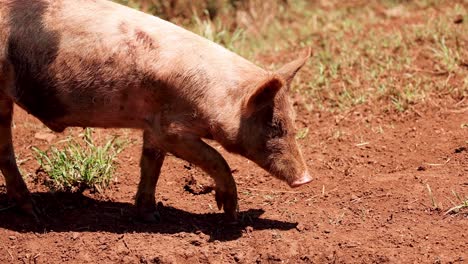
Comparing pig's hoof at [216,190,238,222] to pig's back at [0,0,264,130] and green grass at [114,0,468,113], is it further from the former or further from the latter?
green grass at [114,0,468,113]

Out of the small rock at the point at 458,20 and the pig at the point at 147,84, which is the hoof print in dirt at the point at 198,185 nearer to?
the pig at the point at 147,84

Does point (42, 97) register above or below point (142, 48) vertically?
below

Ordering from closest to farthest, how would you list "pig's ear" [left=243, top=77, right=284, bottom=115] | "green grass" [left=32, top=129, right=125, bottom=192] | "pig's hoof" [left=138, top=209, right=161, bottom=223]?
"pig's ear" [left=243, top=77, right=284, bottom=115]
"pig's hoof" [left=138, top=209, right=161, bottom=223]
"green grass" [left=32, top=129, right=125, bottom=192]

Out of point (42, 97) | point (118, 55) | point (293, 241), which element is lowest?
point (293, 241)

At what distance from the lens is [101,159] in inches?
258

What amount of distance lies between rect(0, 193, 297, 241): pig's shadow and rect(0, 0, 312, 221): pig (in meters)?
0.22

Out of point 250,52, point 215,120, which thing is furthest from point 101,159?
point 250,52

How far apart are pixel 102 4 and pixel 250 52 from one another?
3469 mm

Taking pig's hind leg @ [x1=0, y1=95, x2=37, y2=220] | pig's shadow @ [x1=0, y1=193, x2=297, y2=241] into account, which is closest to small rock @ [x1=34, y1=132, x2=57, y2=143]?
pig's shadow @ [x1=0, y1=193, x2=297, y2=241]

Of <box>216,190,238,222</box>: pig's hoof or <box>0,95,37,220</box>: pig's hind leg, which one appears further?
<box>0,95,37,220</box>: pig's hind leg

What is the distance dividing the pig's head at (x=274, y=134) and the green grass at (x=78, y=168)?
1.34m

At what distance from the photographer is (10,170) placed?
243 inches

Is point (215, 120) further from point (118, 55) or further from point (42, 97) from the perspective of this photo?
point (42, 97)

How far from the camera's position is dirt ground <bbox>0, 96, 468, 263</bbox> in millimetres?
5605
